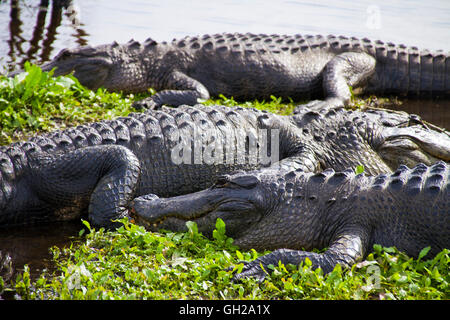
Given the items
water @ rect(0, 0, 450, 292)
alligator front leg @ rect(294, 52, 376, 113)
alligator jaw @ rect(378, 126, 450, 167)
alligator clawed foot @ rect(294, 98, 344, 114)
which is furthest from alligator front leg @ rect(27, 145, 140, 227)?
water @ rect(0, 0, 450, 292)

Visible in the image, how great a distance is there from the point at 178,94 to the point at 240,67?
997 mm

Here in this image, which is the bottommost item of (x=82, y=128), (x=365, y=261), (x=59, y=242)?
(x=59, y=242)

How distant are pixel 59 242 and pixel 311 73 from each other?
15.2ft

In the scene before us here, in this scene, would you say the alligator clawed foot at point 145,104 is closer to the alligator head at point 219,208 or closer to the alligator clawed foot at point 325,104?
the alligator clawed foot at point 325,104

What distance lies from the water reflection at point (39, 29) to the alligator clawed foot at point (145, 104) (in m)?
2.26

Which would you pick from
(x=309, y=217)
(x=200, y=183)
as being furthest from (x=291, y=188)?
(x=200, y=183)

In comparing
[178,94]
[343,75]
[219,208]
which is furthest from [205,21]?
[219,208]

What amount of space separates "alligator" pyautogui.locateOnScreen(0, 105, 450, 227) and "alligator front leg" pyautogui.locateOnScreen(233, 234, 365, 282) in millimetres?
1233

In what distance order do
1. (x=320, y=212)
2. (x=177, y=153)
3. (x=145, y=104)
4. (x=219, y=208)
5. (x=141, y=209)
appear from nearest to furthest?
(x=320, y=212)
(x=219, y=208)
(x=141, y=209)
(x=177, y=153)
(x=145, y=104)

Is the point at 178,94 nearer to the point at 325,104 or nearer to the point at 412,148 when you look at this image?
the point at 325,104

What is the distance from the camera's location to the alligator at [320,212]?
3812 millimetres

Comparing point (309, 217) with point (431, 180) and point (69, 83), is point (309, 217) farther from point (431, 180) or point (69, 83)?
point (69, 83)

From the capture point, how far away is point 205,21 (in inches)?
508

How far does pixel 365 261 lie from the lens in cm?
366
